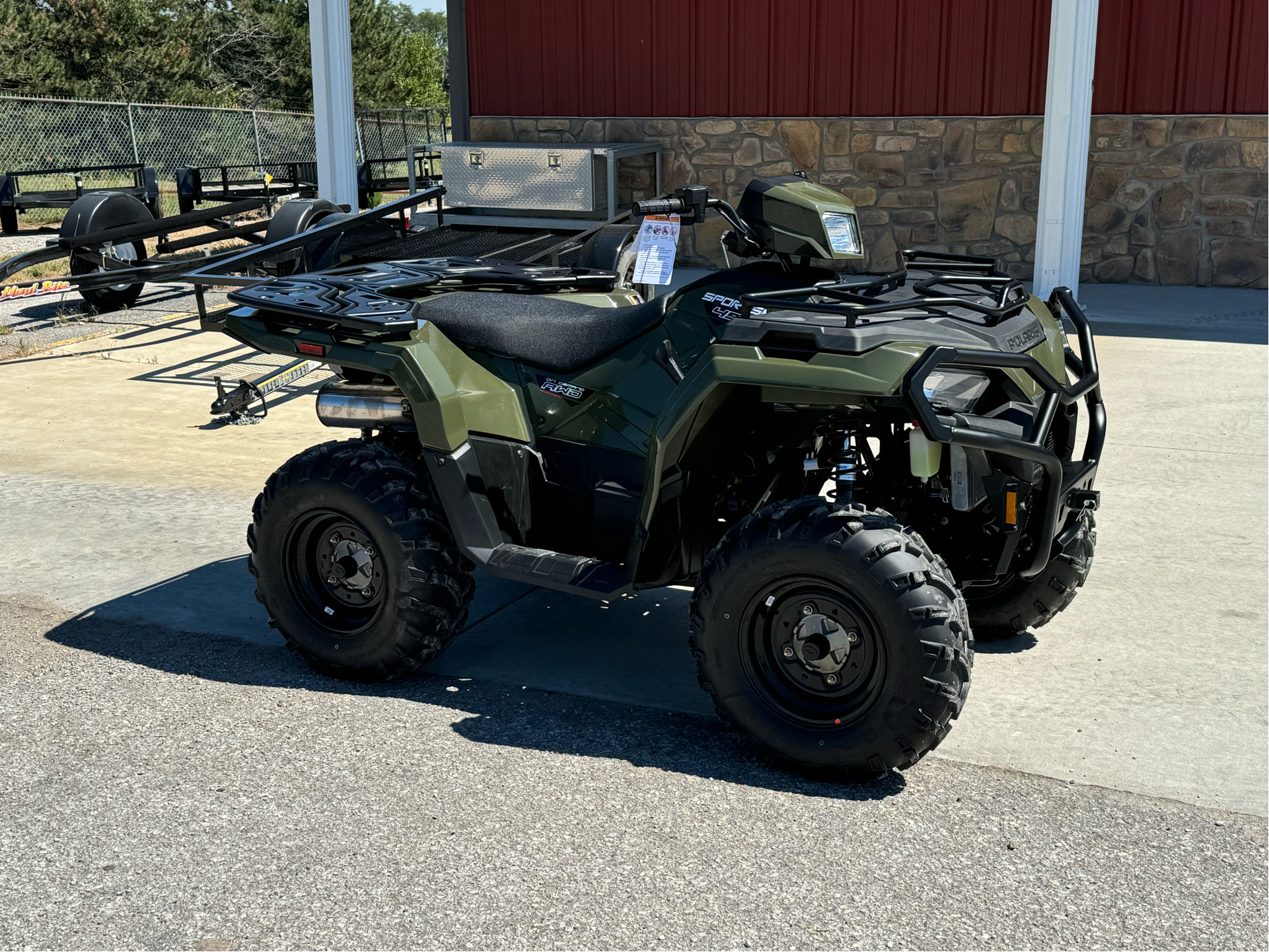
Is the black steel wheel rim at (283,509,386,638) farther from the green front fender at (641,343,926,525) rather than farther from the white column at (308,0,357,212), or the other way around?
the white column at (308,0,357,212)

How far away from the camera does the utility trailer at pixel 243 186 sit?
44.9 ft

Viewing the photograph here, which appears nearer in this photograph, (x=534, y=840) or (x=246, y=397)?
(x=534, y=840)

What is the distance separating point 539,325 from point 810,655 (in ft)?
4.75

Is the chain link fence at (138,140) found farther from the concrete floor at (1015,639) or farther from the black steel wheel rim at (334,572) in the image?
the black steel wheel rim at (334,572)

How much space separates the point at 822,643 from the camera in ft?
11.4

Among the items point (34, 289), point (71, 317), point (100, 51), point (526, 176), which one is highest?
point (100, 51)

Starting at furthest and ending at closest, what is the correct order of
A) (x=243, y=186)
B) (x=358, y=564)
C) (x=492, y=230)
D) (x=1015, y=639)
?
1. (x=243, y=186)
2. (x=492, y=230)
3. (x=1015, y=639)
4. (x=358, y=564)

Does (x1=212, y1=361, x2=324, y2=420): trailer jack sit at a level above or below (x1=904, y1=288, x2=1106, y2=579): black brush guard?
below

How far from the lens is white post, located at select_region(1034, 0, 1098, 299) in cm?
1024

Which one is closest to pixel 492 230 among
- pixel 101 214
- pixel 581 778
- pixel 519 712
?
pixel 519 712

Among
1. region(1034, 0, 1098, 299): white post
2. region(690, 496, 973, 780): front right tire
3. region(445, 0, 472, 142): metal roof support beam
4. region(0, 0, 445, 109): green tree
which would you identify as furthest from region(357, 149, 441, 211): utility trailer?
region(0, 0, 445, 109): green tree

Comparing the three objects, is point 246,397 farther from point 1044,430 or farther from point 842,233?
point 1044,430

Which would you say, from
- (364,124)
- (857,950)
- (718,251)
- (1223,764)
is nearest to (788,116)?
(718,251)

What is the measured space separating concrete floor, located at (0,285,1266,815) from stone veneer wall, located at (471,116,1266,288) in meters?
3.72
